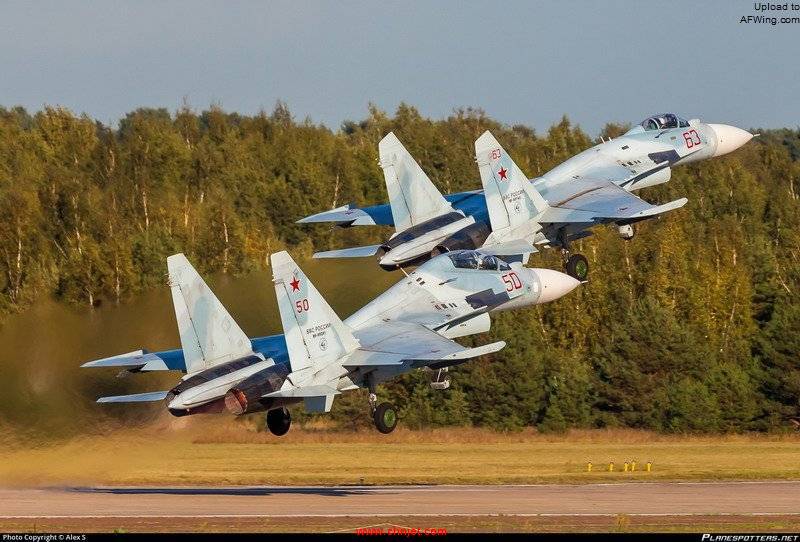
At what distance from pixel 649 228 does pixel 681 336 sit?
39.0 feet

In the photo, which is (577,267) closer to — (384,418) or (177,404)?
(384,418)

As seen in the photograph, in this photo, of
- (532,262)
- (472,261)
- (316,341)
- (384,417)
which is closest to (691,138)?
(472,261)

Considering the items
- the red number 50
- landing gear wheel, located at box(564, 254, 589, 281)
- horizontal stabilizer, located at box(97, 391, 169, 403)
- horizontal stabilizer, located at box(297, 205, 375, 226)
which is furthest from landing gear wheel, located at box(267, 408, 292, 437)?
landing gear wheel, located at box(564, 254, 589, 281)

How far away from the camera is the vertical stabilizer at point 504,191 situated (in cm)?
4250

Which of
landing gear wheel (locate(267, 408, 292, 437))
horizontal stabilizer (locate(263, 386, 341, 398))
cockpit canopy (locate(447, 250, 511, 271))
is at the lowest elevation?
landing gear wheel (locate(267, 408, 292, 437))

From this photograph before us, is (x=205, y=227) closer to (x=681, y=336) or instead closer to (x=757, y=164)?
(x=681, y=336)

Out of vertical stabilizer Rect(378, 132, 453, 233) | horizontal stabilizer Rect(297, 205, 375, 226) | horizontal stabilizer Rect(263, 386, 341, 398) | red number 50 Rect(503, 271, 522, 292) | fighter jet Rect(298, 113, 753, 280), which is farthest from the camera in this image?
horizontal stabilizer Rect(297, 205, 375, 226)

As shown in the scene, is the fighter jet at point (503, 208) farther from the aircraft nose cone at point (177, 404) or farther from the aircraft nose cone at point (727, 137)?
the aircraft nose cone at point (177, 404)

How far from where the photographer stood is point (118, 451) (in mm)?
40000

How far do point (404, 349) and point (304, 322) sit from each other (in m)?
2.65

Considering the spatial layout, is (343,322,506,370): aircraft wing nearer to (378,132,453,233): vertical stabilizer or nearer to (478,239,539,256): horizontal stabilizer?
(478,239,539,256): horizontal stabilizer

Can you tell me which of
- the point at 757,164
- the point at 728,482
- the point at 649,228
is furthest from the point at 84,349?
the point at 757,164

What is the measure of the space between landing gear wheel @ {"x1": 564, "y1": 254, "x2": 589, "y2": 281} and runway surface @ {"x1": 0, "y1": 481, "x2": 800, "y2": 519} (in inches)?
228

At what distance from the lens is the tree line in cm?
6212
